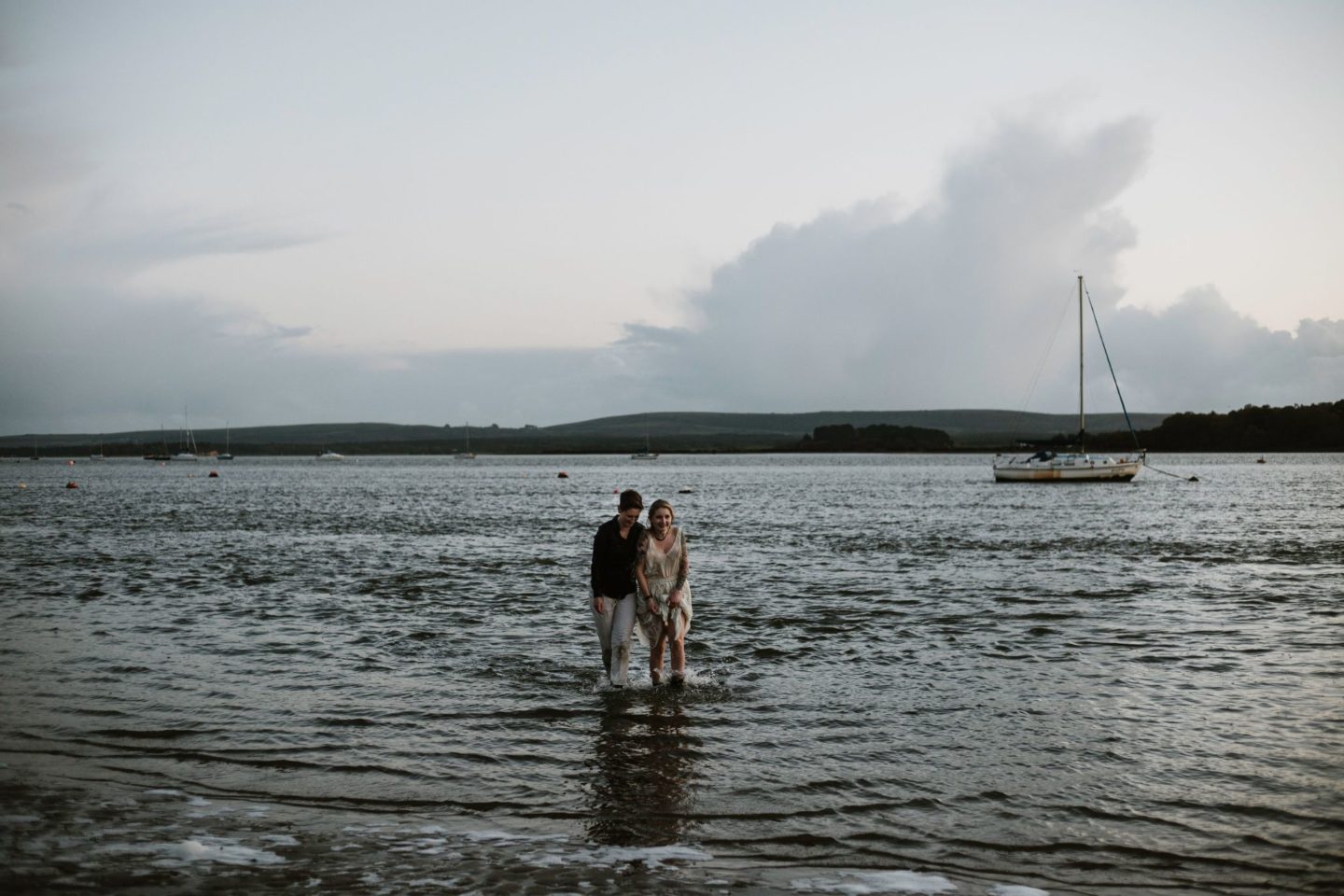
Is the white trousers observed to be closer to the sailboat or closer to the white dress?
the white dress

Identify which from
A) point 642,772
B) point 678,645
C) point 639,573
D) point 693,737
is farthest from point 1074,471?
point 642,772

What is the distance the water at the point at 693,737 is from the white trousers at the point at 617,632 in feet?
1.11

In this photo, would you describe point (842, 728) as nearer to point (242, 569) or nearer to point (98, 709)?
point (98, 709)

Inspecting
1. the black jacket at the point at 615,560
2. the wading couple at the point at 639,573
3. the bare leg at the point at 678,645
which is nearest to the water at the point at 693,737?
the bare leg at the point at 678,645

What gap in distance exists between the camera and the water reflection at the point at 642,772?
7362 millimetres

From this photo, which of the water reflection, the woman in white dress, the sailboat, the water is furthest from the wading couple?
the sailboat

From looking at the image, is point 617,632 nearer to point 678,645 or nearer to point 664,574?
point 678,645

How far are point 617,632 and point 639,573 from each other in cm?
81

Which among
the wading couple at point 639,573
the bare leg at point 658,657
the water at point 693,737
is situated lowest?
the water at point 693,737

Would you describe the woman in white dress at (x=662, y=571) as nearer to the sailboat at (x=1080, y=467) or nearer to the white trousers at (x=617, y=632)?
the white trousers at (x=617, y=632)

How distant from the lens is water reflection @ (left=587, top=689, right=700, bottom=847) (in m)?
7.36

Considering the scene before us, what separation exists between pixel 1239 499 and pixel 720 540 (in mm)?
39902

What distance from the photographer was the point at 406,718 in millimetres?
10688

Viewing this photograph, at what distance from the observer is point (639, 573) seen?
1088 cm
